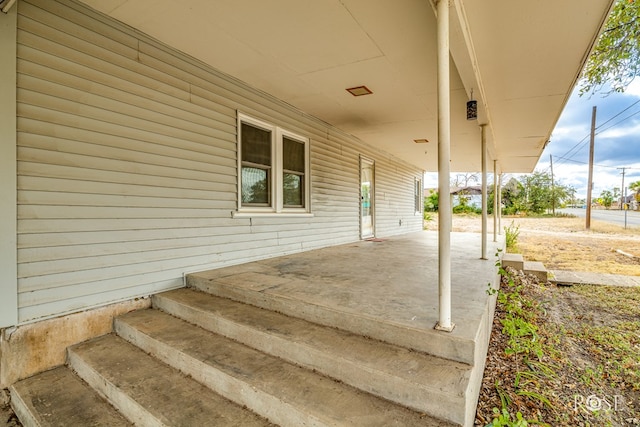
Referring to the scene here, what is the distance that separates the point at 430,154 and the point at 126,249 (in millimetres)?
7983

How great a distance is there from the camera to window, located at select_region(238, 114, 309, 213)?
4.22 m

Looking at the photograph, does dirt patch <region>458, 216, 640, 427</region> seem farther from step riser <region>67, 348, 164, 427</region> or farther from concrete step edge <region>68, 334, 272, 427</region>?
step riser <region>67, 348, 164, 427</region>

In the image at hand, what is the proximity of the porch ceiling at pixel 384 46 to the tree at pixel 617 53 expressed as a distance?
0.92 m

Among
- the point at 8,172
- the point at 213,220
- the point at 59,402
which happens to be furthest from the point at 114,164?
the point at 59,402

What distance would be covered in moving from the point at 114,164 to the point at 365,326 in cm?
253

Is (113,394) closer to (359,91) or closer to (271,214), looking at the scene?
(271,214)

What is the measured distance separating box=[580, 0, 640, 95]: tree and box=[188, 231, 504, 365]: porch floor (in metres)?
3.15

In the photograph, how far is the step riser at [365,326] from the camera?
174 cm

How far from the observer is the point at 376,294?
8.64ft

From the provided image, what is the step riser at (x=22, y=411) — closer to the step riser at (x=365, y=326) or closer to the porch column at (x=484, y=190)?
the step riser at (x=365, y=326)

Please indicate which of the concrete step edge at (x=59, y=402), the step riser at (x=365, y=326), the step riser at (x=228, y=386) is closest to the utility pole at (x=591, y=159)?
the step riser at (x=365, y=326)

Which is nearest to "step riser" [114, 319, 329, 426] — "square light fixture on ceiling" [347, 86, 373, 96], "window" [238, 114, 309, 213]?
"window" [238, 114, 309, 213]

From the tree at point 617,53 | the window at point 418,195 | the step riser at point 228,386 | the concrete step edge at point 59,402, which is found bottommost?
the concrete step edge at point 59,402

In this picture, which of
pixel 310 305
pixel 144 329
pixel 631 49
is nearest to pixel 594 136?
pixel 631 49
